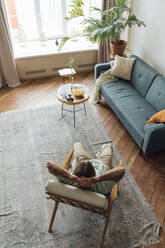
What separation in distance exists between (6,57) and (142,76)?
102 inches

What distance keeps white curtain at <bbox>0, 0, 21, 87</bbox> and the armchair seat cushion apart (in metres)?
3.27

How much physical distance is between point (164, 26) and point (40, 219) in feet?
10.6

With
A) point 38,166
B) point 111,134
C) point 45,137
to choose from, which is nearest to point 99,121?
point 111,134

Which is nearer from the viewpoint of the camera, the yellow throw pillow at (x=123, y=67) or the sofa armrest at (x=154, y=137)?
the sofa armrest at (x=154, y=137)

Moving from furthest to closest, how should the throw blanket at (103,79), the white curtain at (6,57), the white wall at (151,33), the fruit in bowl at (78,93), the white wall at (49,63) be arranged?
the white wall at (49,63) < the white curtain at (6,57) < the throw blanket at (103,79) < the white wall at (151,33) < the fruit in bowl at (78,93)

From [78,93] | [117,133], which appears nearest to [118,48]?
[78,93]

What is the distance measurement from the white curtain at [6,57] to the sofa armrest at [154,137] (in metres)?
2.98

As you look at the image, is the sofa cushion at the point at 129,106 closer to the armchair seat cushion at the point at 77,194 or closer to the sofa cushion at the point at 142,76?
the sofa cushion at the point at 142,76

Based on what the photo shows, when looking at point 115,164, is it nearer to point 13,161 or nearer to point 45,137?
point 45,137

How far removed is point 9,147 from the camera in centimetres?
310

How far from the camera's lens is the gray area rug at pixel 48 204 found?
82.9 inches

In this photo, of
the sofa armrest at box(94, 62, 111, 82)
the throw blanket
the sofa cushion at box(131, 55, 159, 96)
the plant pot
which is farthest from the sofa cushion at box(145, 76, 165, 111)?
the plant pot

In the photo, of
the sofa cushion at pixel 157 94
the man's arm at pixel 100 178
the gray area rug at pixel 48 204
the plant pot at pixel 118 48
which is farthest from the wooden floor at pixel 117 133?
the man's arm at pixel 100 178

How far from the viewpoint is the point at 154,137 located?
8.51ft
